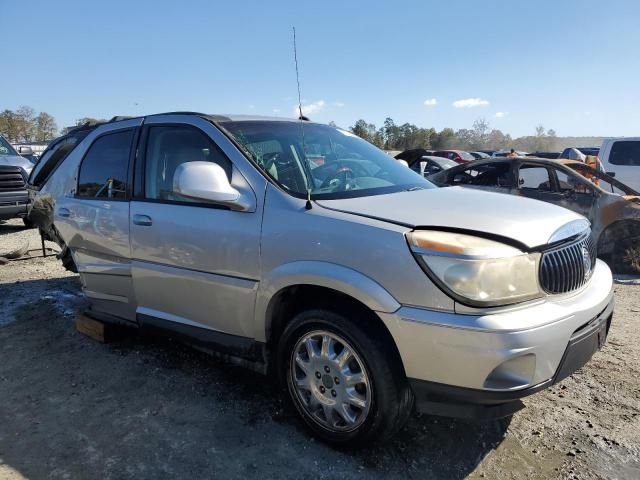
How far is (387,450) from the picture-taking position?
2.63 m

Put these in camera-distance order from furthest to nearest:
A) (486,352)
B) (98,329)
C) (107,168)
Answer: (98,329) < (107,168) < (486,352)

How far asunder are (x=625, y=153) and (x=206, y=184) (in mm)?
11915

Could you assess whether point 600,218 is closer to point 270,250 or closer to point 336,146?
point 336,146

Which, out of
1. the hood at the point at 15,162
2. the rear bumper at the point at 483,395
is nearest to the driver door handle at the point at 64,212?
the rear bumper at the point at 483,395

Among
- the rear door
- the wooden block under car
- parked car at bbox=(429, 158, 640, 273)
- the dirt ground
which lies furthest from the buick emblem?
parked car at bbox=(429, 158, 640, 273)

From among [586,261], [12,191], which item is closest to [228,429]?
[586,261]

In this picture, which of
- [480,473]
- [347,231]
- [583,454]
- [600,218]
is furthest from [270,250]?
[600,218]

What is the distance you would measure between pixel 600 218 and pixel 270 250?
232 inches

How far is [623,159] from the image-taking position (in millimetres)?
11406

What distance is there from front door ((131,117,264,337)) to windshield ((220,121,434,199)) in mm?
230

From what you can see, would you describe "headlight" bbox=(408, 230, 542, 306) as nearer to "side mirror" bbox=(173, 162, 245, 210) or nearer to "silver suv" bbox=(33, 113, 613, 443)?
"silver suv" bbox=(33, 113, 613, 443)

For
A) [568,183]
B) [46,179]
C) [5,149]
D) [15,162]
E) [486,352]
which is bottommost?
[486,352]

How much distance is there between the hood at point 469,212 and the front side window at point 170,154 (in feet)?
3.31

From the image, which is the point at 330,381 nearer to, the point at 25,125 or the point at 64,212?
the point at 64,212
